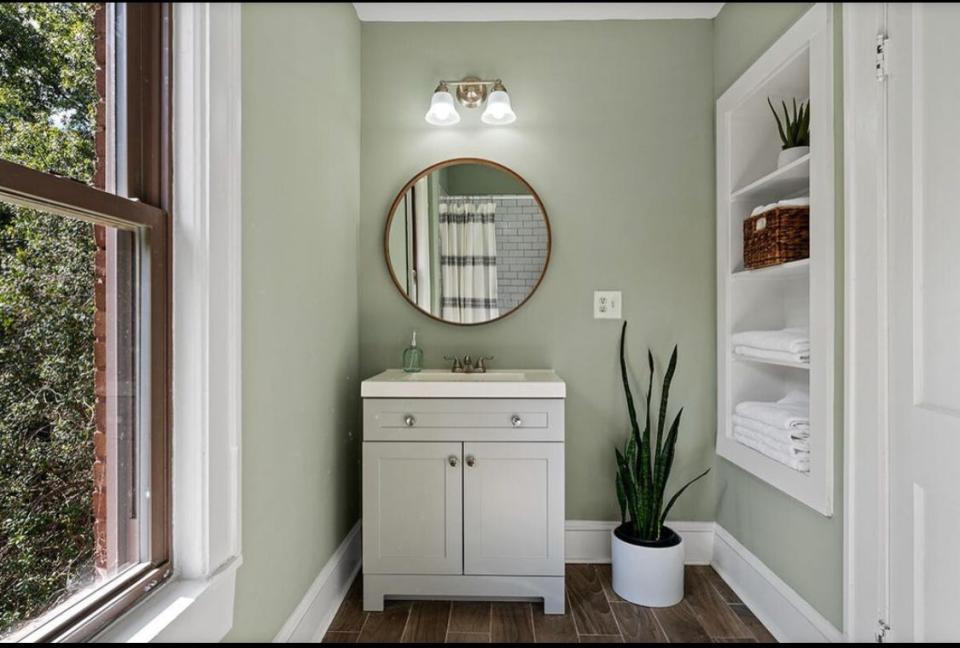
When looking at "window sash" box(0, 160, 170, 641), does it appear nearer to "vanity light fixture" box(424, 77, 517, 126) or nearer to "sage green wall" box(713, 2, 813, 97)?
"vanity light fixture" box(424, 77, 517, 126)

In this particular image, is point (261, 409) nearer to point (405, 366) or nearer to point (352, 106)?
point (405, 366)

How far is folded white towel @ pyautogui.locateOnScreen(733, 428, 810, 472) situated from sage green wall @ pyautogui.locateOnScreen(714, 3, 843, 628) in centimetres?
13

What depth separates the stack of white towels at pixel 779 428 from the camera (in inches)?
65.4

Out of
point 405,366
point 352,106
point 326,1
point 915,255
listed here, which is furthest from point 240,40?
point 915,255

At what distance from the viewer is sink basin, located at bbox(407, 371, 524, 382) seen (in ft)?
6.52

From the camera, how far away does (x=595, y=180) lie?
236cm

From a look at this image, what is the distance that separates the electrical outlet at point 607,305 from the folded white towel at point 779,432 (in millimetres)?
656

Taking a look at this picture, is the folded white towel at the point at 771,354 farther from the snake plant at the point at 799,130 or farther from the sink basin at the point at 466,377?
the sink basin at the point at 466,377

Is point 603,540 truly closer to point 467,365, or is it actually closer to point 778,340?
point 467,365

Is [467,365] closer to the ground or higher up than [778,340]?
closer to the ground

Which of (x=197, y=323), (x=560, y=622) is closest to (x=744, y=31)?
(x=197, y=323)

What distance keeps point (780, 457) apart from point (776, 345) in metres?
0.36

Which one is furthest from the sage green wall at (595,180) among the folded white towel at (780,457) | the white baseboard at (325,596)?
the white baseboard at (325,596)

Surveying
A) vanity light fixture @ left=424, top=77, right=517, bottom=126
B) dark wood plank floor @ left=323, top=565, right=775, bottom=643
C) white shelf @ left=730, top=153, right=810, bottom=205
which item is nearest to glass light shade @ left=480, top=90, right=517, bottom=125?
vanity light fixture @ left=424, top=77, right=517, bottom=126
